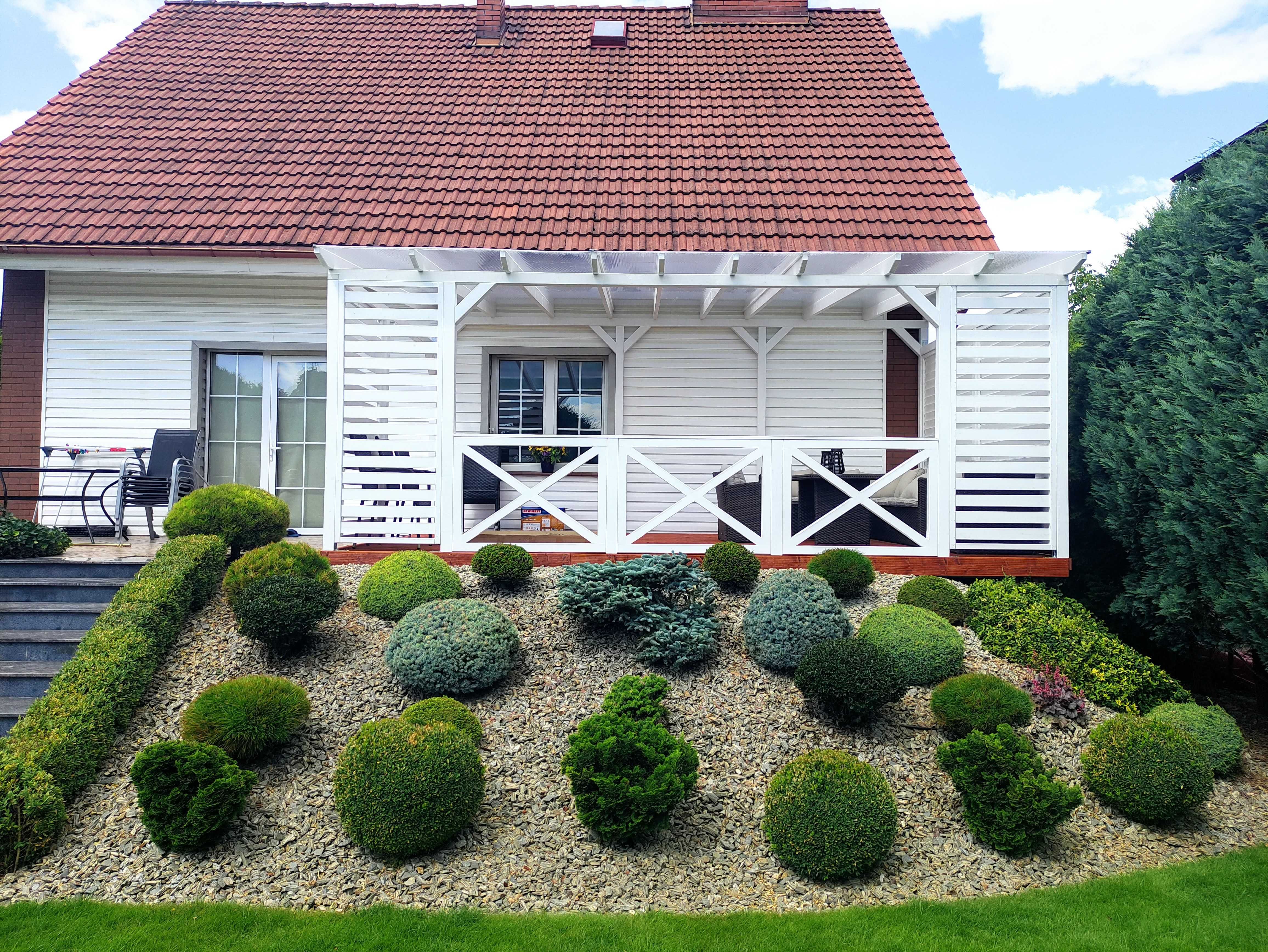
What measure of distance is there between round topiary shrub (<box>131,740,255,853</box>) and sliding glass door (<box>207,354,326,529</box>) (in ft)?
17.3

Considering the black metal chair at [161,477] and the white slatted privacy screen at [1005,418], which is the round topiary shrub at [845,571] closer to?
the white slatted privacy screen at [1005,418]

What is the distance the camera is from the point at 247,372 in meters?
8.54

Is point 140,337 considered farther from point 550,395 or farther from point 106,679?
point 106,679

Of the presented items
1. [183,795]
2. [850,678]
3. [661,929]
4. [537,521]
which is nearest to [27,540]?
[183,795]

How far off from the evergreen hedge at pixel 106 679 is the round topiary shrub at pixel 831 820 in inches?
138

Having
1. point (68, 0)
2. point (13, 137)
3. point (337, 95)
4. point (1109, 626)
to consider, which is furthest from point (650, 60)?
point (68, 0)

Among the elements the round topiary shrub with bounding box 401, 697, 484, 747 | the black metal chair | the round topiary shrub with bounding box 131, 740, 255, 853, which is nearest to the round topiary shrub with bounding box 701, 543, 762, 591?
the round topiary shrub with bounding box 401, 697, 484, 747

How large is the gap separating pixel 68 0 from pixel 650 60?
13.6 m

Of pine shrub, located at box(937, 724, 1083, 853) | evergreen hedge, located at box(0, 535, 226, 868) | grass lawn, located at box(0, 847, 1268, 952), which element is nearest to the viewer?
grass lawn, located at box(0, 847, 1268, 952)

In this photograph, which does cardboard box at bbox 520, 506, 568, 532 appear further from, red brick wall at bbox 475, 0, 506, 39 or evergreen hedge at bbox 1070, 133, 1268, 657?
red brick wall at bbox 475, 0, 506, 39

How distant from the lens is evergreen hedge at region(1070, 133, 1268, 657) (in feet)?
15.6

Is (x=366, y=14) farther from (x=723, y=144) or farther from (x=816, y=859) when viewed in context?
(x=816, y=859)

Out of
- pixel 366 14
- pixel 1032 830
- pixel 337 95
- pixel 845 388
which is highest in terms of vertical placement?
pixel 366 14

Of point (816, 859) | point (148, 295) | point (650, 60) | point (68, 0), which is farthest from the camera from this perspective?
point (68, 0)
